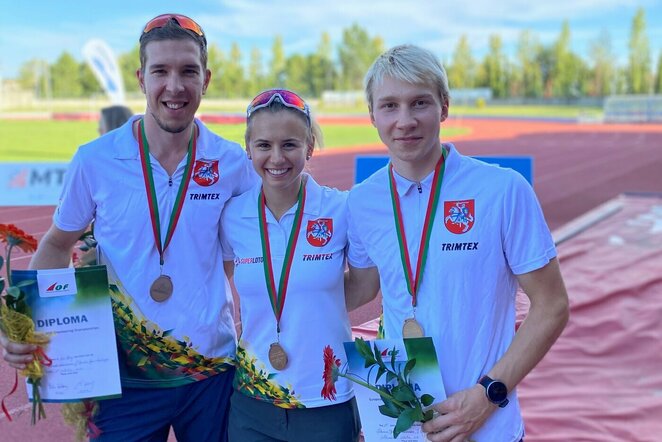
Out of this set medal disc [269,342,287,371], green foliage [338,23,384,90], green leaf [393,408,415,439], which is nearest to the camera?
green leaf [393,408,415,439]

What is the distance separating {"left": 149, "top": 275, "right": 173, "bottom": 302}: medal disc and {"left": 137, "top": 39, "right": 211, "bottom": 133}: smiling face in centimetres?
51

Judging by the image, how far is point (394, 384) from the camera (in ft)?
6.40

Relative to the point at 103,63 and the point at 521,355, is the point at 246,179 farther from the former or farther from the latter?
the point at 103,63

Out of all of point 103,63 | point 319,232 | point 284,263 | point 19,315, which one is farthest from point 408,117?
point 103,63

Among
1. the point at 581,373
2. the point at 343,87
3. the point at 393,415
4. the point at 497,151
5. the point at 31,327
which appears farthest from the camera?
the point at 343,87

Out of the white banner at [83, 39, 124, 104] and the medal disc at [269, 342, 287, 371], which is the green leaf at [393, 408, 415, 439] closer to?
the medal disc at [269, 342, 287, 371]

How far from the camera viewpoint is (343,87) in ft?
273

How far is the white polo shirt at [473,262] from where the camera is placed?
1.90m

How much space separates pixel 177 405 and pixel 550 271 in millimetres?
1347

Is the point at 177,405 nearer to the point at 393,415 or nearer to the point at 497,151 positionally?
the point at 393,415

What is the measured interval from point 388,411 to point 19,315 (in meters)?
1.15

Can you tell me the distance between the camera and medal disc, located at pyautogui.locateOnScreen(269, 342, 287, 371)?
220 cm

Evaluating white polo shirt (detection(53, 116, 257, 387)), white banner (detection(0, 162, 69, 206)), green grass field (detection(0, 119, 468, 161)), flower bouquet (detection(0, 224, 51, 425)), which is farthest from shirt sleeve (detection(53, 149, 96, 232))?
green grass field (detection(0, 119, 468, 161))

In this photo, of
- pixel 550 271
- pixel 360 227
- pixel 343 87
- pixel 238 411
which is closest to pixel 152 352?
pixel 238 411
